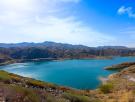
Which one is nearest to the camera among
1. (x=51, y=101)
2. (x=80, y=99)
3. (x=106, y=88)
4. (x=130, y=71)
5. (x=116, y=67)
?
(x=51, y=101)

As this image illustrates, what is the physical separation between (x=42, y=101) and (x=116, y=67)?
120624 mm

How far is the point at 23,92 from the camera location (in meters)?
10.4

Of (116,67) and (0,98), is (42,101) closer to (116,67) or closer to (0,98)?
(0,98)

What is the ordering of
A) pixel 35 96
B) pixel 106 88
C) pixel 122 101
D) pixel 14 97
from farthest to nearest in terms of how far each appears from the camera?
pixel 106 88, pixel 122 101, pixel 35 96, pixel 14 97

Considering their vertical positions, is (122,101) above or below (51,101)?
below

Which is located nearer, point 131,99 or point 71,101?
point 71,101

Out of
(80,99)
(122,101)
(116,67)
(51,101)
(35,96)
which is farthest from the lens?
(116,67)

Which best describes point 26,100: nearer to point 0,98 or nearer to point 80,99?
point 0,98

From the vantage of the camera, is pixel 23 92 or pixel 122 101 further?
pixel 122 101

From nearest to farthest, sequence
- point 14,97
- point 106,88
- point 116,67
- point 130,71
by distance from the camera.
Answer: point 14,97, point 106,88, point 130,71, point 116,67

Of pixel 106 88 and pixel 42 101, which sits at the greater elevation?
pixel 42 101

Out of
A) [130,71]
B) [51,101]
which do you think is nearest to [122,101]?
[51,101]


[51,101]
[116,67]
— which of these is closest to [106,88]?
[51,101]

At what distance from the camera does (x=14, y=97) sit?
370 inches
